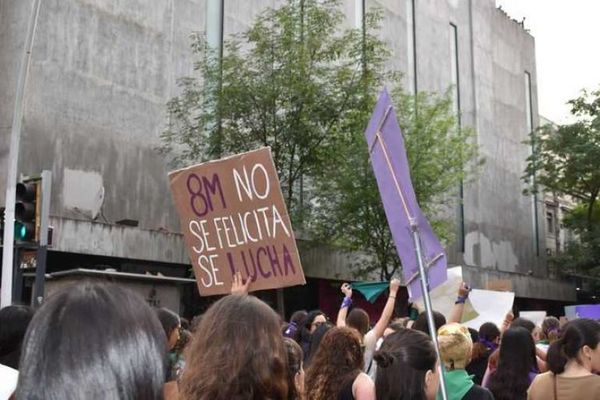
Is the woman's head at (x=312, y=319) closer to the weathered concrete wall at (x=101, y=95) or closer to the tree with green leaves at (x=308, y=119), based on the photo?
the tree with green leaves at (x=308, y=119)

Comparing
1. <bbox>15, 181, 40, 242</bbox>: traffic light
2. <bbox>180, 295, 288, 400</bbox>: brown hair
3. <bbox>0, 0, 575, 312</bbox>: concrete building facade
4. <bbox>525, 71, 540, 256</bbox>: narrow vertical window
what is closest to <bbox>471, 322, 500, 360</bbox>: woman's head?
<bbox>180, 295, 288, 400</bbox>: brown hair

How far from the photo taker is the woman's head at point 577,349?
179 inches

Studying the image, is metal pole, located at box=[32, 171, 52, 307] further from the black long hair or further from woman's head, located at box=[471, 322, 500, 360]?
the black long hair

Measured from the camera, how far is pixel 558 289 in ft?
123

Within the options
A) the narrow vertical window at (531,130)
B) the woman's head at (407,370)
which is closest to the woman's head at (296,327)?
the woman's head at (407,370)

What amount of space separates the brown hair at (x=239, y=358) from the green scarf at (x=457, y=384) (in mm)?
1985

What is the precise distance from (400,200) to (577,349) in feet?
4.41

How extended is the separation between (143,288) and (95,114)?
30.9ft

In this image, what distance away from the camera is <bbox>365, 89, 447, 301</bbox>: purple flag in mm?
4348

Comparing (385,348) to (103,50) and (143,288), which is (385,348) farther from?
(103,50)

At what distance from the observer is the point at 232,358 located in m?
2.55

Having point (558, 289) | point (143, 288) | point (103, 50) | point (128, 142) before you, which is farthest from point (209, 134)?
point (558, 289)

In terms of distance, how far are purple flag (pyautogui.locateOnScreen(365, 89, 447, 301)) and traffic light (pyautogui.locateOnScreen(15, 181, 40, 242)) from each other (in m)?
6.37

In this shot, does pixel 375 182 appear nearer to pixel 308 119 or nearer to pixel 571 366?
pixel 308 119
